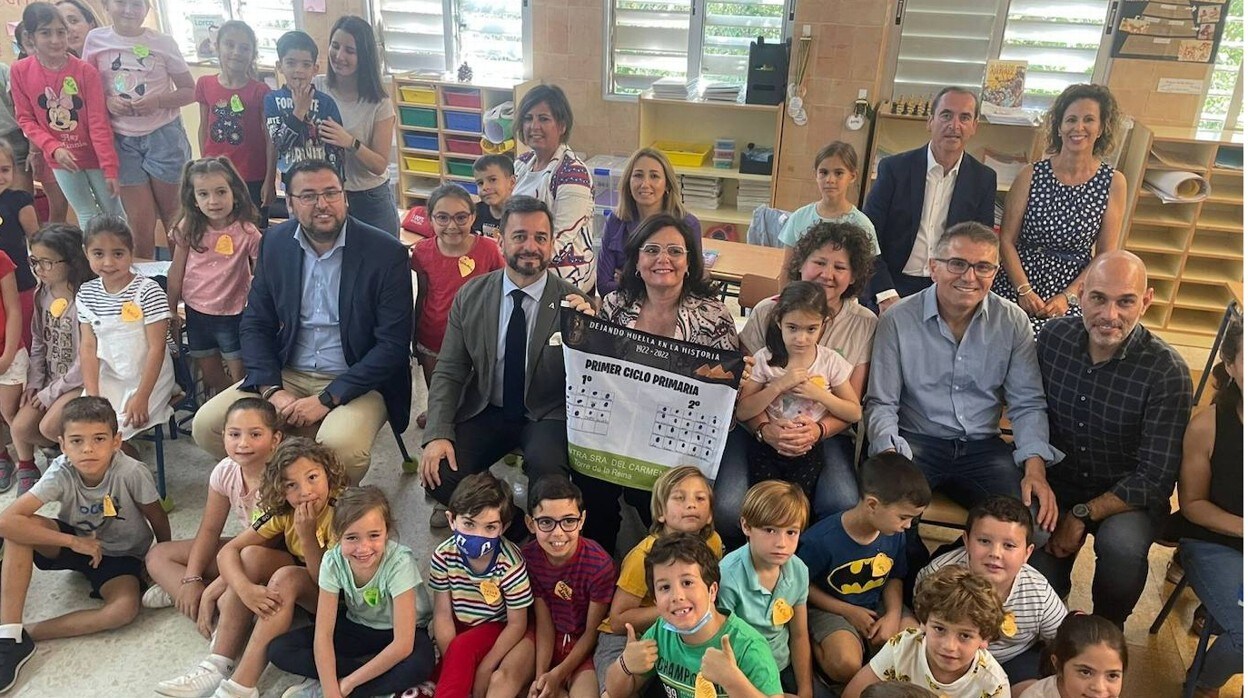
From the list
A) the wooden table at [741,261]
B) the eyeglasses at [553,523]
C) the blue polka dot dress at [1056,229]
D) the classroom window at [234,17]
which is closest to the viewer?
the eyeglasses at [553,523]

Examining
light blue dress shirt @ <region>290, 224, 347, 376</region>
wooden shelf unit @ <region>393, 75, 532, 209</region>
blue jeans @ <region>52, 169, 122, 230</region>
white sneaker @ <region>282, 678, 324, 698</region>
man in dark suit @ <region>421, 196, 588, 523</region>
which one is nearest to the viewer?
white sneaker @ <region>282, 678, 324, 698</region>

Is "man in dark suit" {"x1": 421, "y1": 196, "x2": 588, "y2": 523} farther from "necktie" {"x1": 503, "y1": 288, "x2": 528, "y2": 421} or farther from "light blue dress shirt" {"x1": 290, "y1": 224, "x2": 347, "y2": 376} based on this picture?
"light blue dress shirt" {"x1": 290, "y1": 224, "x2": 347, "y2": 376}

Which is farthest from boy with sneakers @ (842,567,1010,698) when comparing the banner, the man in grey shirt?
the banner

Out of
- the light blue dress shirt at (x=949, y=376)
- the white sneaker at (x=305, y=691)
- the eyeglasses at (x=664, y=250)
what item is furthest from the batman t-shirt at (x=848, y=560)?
the white sneaker at (x=305, y=691)

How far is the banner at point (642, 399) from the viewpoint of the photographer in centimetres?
266

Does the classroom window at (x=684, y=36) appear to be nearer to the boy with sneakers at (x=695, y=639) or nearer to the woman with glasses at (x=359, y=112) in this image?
the woman with glasses at (x=359, y=112)

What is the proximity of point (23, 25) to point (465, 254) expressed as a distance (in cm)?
275

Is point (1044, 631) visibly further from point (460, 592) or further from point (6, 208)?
point (6, 208)

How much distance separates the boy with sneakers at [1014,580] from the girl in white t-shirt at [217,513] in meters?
2.16

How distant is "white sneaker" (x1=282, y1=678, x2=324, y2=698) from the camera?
2.49m

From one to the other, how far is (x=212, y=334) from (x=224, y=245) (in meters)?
0.40

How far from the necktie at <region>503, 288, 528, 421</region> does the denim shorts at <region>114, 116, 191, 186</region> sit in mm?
2576

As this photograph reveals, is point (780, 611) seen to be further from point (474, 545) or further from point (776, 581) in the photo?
point (474, 545)

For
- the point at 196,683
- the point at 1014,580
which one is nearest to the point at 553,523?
the point at 196,683
